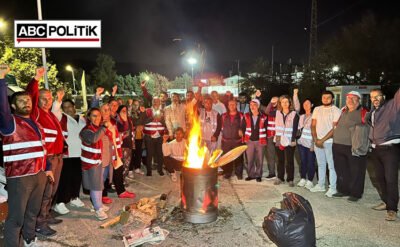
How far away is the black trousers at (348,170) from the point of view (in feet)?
18.6

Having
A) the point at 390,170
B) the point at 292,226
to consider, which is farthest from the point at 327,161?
the point at 292,226

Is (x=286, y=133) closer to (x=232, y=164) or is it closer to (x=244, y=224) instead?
(x=232, y=164)

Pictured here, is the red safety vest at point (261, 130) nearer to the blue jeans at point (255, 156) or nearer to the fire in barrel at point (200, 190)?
the blue jeans at point (255, 156)

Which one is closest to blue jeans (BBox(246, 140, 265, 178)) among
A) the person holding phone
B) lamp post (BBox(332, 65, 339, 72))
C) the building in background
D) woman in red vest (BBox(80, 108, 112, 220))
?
woman in red vest (BBox(80, 108, 112, 220))

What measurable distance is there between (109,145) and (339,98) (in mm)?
15593

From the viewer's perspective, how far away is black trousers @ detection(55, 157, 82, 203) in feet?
17.7

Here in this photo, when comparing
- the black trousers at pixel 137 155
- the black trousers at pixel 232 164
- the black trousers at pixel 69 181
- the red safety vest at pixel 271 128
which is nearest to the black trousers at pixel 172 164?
the black trousers at pixel 137 155

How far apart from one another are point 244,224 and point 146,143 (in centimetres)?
386

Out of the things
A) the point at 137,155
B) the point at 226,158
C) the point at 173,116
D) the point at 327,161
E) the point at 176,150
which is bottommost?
the point at 137,155

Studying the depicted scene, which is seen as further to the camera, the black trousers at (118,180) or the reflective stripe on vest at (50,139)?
the black trousers at (118,180)

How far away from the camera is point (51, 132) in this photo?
447cm

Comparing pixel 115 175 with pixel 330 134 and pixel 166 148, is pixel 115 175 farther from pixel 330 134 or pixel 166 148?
pixel 330 134

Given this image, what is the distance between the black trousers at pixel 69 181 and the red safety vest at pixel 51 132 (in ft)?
3.04

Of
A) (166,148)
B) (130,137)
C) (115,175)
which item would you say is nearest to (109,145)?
(115,175)
